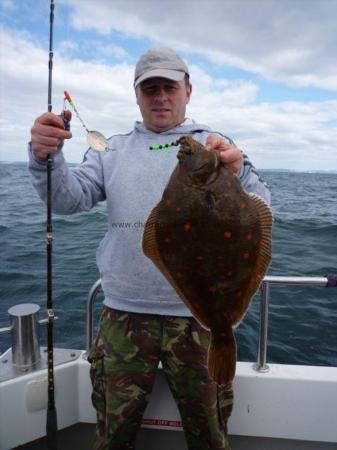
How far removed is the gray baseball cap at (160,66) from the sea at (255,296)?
3.82 m

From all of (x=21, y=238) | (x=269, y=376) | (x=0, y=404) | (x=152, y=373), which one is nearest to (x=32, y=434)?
(x=0, y=404)

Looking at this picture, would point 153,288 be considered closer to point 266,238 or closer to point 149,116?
point 266,238

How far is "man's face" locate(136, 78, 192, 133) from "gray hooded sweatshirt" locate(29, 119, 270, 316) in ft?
0.24

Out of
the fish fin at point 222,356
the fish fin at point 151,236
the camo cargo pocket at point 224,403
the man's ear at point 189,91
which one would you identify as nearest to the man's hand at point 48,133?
the fish fin at point 151,236

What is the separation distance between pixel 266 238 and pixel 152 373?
125 centimetres

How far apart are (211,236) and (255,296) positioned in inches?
213

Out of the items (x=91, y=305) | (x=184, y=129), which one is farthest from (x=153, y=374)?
(x=184, y=129)

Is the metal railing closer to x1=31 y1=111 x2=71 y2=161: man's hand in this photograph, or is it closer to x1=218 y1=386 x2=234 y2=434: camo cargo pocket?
x1=218 y1=386 x2=234 y2=434: camo cargo pocket

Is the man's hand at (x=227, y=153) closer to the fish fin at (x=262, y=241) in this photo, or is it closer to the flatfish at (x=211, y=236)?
the flatfish at (x=211, y=236)

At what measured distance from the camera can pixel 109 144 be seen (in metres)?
2.90

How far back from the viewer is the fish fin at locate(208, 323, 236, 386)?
1.98 m

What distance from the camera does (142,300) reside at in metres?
2.57

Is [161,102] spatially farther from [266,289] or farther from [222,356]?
[222,356]

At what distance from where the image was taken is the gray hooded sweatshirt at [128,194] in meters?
2.54
